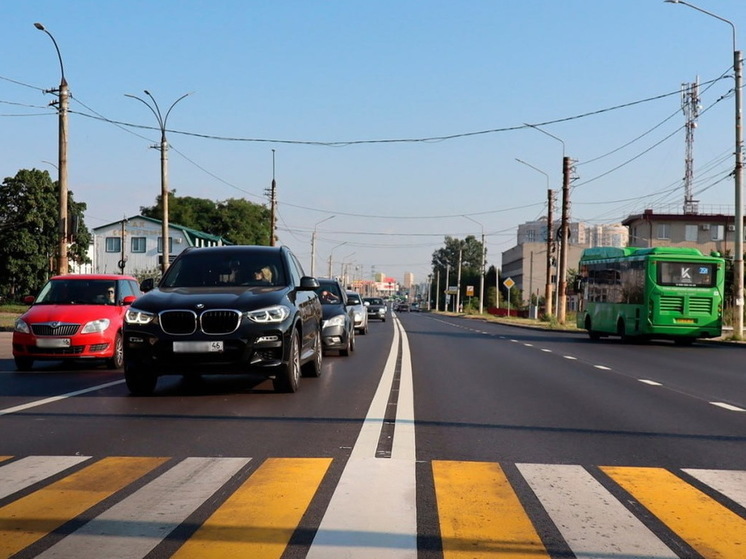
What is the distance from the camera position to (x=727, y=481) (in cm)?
669

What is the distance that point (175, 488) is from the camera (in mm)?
6113

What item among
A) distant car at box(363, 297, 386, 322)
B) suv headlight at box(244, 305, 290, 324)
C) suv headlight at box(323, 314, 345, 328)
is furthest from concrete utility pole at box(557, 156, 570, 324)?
suv headlight at box(244, 305, 290, 324)

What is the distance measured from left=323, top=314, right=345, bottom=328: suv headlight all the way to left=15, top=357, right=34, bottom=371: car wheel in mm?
6109

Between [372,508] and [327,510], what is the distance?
0.86 ft

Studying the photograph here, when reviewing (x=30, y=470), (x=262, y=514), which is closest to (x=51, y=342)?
(x=30, y=470)

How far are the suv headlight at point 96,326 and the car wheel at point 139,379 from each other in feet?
12.6

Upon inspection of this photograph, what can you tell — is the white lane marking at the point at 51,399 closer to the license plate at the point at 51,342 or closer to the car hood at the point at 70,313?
the license plate at the point at 51,342

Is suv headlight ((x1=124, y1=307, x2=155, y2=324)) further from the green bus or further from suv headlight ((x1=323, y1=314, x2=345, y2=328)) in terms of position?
the green bus

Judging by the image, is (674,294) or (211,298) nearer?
(211,298)

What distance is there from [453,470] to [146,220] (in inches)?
3570

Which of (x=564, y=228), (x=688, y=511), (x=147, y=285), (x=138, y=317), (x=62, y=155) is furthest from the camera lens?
(x=564, y=228)

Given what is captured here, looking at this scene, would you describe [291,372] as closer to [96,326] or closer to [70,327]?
[96,326]

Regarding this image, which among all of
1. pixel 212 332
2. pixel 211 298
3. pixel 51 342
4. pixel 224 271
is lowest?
pixel 51 342

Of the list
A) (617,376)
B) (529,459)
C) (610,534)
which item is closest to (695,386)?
(617,376)
